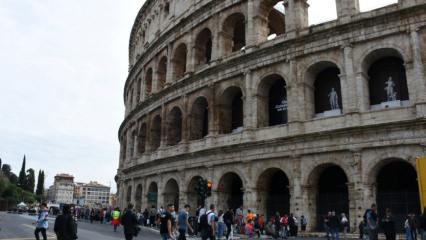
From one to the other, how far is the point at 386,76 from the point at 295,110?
14.1 feet

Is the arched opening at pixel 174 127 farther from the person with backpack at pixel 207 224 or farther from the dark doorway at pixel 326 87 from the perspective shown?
the person with backpack at pixel 207 224

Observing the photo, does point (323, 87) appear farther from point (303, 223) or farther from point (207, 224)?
point (207, 224)

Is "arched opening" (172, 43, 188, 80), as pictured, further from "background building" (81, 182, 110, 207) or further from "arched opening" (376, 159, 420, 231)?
"background building" (81, 182, 110, 207)

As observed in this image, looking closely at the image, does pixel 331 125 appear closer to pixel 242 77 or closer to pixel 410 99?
pixel 410 99

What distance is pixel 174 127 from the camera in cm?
2723

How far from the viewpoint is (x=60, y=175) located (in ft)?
595

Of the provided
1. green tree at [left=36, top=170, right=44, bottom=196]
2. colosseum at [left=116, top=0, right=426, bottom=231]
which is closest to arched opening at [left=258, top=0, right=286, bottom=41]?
colosseum at [left=116, top=0, right=426, bottom=231]

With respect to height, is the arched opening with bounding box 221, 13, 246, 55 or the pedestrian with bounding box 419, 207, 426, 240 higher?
the arched opening with bounding box 221, 13, 246, 55

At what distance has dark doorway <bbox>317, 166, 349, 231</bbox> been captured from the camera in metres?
18.5

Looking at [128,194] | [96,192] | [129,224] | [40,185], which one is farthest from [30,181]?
[129,224]

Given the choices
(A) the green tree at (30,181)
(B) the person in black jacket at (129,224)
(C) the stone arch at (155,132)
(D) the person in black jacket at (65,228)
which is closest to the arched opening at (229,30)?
(C) the stone arch at (155,132)

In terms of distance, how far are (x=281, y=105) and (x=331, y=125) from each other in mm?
3940

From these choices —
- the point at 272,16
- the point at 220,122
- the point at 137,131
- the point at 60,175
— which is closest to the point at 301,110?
the point at 220,122

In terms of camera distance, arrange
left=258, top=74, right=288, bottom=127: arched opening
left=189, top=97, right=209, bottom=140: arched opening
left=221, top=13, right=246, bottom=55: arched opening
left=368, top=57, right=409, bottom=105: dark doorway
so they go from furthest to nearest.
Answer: left=189, top=97, right=209, bottom=140: arched opening
left=221, top=13, right=246, bottom=55: arched opening
left=258, top=74, right=288, bottom=127: arched opening
left=368, top=57, right=409, bottom=105: dark doorway
